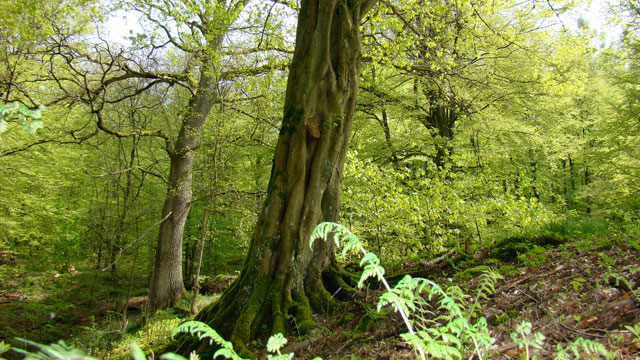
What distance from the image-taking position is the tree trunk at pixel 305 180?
386cm

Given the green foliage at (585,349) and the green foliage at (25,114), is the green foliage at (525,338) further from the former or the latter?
the green foliage at (25,114)

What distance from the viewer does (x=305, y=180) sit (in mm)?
4148

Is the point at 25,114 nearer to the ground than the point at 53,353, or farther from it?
farther from it

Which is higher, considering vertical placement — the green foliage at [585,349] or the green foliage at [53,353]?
the green foliage at [53,353]

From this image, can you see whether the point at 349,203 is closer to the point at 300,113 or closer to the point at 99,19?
the point at 300,113

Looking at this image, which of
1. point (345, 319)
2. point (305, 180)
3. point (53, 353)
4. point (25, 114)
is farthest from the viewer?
point (305, 180)

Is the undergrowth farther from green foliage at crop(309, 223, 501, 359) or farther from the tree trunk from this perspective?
the tree trunk

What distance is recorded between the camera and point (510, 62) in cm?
1145

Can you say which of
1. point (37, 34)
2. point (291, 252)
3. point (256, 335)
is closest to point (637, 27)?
point (291, 252)

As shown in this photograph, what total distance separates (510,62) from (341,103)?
382 inches

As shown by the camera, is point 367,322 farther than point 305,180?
No

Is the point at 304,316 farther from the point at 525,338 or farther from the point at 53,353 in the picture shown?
the point at 53,353

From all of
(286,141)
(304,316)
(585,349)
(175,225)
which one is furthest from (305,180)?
(175,225)

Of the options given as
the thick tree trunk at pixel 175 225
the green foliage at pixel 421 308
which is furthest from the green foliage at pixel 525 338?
the thick tree trunk at pixel 175 225
